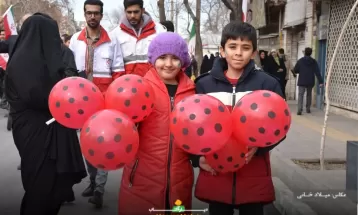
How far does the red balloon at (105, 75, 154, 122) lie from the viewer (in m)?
2.52

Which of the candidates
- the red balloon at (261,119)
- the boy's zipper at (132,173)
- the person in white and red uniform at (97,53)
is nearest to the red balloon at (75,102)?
the boy's zipper at (132,173)

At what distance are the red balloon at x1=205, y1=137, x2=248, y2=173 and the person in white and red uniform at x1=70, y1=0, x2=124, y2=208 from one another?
2.24 m

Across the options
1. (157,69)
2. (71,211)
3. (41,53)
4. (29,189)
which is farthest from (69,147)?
(71,211)

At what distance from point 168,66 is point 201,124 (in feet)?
2.16

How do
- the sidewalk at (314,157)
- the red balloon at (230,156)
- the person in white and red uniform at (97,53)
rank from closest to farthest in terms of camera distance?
the red balloon at (230,156) < the sidewalk at (314,157) < the person in white and red uniform at (97,53)

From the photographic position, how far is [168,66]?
2715 mm

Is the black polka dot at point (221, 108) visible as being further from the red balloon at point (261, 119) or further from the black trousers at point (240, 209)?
the black trousers at point (240, 209)

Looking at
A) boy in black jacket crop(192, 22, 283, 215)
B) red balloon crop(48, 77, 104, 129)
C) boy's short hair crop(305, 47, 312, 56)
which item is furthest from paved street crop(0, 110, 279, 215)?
boy's short hair crop(305, 47, 312, 56)

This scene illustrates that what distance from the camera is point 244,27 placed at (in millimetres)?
2668

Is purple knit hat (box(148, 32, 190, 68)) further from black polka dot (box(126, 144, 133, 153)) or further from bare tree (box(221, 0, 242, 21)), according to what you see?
bare tree (box(221, 0, 242, 21))

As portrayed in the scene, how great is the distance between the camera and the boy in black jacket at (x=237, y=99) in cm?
265

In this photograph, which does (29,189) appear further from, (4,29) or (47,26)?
(4,29)

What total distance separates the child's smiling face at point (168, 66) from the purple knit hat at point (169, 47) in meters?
0.03

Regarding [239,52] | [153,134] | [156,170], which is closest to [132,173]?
[156,170]
